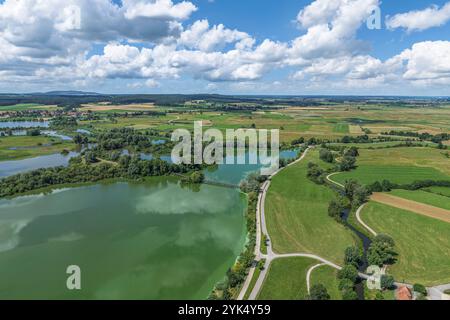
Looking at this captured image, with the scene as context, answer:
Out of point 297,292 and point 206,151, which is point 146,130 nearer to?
point 206,151

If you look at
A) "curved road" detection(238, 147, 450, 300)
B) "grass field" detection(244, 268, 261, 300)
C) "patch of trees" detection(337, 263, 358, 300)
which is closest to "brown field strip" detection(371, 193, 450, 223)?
"curved road" detection(238, 147, 450, 300)

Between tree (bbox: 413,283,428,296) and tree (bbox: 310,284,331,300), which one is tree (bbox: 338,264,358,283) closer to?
tree (bbox: 310,284,331,300)

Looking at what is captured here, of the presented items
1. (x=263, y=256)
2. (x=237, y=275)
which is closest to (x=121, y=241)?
(x=237, y=275)

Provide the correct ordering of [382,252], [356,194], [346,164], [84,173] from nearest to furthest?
[382,252], [356,194], [84,173], [346,164]

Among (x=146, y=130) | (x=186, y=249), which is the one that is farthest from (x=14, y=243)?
(x=146, y=130)

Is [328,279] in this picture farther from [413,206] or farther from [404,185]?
[404,185]

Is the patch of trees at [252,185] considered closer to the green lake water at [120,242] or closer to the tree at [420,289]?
the green lake water at [120,242]
